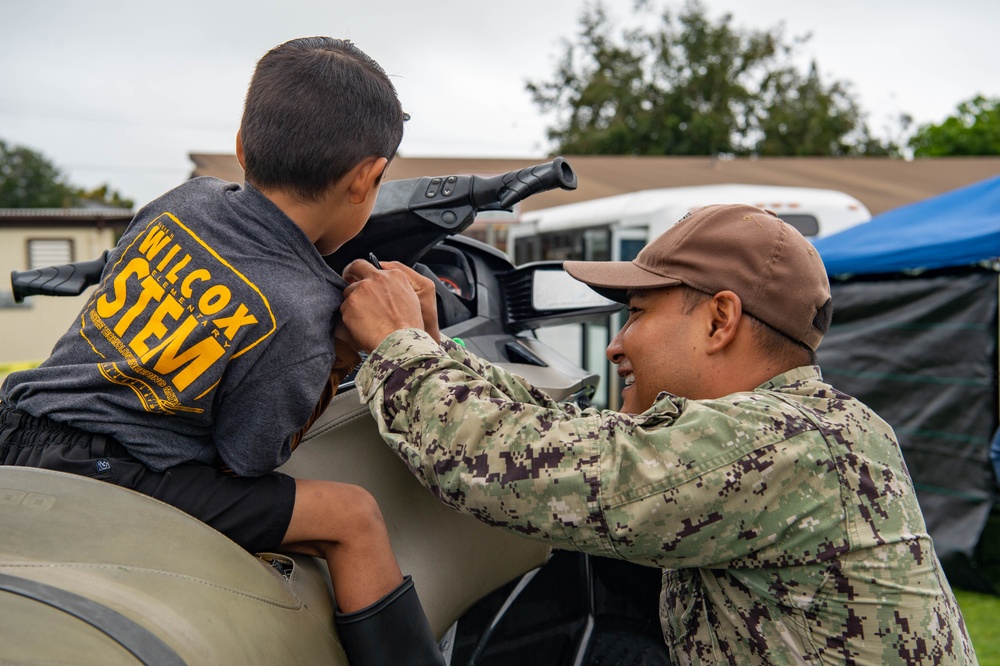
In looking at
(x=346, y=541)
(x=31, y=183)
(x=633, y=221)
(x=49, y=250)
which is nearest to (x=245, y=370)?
(x=346, y=541)

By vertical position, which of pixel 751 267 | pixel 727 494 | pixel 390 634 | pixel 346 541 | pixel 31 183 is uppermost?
pixel 751 267

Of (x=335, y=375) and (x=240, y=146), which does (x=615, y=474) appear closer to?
(x=335, y=375)

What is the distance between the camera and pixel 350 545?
1323 mm

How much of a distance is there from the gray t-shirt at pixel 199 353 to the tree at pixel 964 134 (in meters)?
37.9

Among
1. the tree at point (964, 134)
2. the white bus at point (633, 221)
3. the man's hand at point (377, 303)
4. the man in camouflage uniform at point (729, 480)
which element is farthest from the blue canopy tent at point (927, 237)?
the tree at point (964, 134)

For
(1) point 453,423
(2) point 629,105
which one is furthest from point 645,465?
(2) point 629,105

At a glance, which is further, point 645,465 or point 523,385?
point 523,385

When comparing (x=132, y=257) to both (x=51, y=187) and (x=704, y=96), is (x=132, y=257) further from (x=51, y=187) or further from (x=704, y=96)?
(x=51, y=187)

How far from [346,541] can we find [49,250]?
2583cm

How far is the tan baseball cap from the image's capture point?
151 cm

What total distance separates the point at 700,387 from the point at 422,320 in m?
0.52

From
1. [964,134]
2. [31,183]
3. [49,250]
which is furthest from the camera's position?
[31,183]

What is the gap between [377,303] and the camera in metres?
1.44

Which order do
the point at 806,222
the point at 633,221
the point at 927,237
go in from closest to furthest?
the point at 927,237 → the point at 806,222 → the point at 633,221
